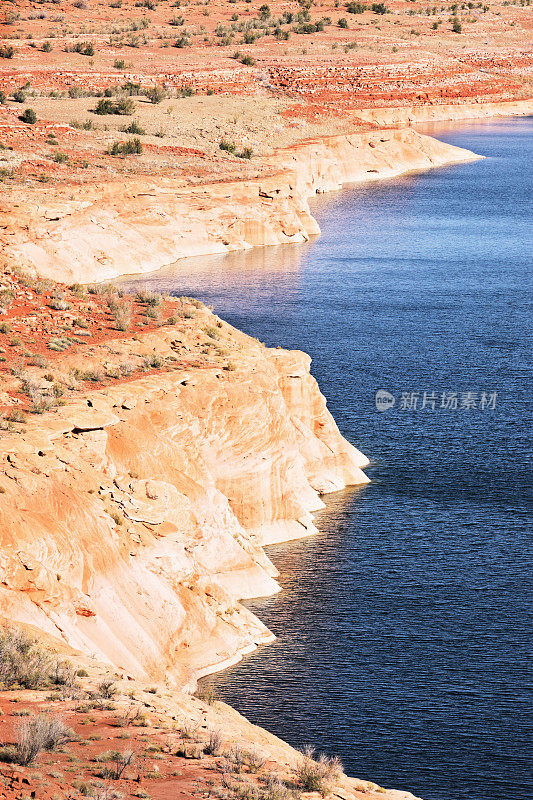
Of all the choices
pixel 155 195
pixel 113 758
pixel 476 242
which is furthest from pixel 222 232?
pixel 113 758

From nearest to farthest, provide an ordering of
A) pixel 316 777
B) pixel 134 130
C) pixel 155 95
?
pixel 316 777 < pixel 134 130 < pixel 155 95

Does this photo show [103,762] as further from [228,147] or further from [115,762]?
[228,147]

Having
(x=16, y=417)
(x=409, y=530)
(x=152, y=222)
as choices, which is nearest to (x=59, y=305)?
(x=16, y=417)

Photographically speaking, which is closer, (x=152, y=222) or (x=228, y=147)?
(x=152, y=222)

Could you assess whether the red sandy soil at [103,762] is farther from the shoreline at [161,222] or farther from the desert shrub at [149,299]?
the shoreline at [161,222]

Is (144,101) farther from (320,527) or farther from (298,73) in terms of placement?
(320,527)

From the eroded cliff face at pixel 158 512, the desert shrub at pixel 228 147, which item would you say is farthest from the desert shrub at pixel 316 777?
the desert shrub at pixel 228 147
